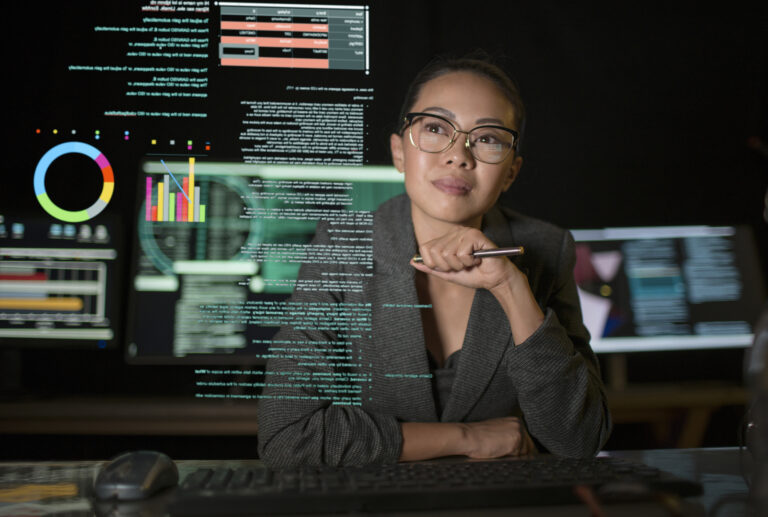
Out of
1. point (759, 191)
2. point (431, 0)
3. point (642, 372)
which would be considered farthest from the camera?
point (642, 372)

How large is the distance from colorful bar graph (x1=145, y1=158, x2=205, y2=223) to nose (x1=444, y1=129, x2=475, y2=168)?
44 centimetres

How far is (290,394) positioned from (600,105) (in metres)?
0.83

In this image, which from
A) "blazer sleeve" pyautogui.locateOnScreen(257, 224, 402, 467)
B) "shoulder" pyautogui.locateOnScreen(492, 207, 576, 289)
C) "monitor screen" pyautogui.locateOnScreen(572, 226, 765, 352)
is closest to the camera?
"blazer sleeve" pyautogui.locateOnScreen(257, 224, 402, 467)

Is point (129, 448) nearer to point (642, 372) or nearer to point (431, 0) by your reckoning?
point (431, 0)

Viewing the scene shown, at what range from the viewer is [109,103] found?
3.49 feet

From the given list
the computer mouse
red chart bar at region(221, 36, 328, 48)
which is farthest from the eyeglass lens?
the computer mouse

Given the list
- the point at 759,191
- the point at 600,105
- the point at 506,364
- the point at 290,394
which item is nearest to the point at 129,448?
the point at 290,394

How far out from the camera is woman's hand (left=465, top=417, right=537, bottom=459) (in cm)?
102

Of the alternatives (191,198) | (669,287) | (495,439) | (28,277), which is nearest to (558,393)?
(495,439)

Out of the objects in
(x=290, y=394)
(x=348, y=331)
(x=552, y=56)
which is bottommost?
(x=290, y=394)

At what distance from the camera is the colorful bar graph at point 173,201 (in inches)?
41.2

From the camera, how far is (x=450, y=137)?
1095 mm

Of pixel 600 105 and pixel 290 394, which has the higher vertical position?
pixel 600 105

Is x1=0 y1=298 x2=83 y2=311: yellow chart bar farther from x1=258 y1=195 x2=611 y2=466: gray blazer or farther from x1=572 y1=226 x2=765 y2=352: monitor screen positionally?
x1=572 y1=226 x2=765 y2=352: monitor screen
